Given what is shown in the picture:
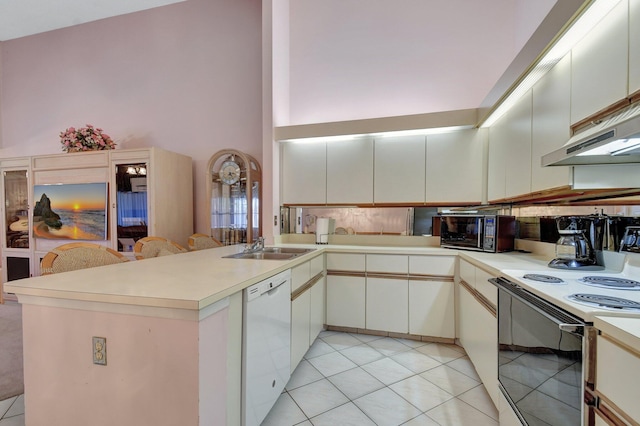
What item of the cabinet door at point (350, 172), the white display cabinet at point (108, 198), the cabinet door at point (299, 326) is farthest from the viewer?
the white display cabinet at point (108, 198)

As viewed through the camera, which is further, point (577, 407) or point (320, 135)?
point (320, 135)

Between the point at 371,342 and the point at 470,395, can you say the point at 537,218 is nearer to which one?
the point at 470,395

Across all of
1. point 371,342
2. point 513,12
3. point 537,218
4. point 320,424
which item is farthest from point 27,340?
point 513,12

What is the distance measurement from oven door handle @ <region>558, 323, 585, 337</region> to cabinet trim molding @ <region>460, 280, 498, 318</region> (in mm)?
769

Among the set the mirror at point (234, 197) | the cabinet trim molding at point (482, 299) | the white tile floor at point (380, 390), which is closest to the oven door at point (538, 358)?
the cabinet trim molding at point (482, 299)

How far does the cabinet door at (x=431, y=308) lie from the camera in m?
2.51

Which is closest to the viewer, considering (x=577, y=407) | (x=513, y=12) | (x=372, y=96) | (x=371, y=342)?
(x=577, y=407)

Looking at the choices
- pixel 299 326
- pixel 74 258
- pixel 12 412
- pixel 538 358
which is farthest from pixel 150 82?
pixel 538 358

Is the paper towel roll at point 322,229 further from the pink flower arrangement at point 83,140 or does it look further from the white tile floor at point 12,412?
the pink flower arrangement at point 83,140

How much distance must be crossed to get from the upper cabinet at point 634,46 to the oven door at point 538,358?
95 centimetres

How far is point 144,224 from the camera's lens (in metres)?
3.32

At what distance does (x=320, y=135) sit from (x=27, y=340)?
263cm

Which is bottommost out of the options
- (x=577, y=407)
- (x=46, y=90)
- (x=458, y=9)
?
(x=577, y=407)

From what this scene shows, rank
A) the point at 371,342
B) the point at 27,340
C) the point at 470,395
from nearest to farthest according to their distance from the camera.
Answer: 1. the point at 27,340
2. the point at 470,395
3. the point at 371,342
